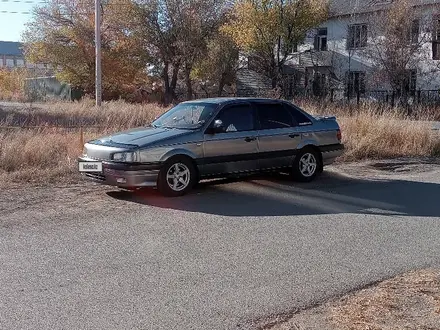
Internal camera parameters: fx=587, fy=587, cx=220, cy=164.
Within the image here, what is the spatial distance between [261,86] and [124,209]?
117ft

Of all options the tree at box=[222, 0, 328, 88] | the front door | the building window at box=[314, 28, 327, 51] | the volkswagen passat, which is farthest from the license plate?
the building window at box=[314, 28, 327, 51]

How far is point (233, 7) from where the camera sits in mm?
40781

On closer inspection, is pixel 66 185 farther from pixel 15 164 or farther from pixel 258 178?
pixel 258 178

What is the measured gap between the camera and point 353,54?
4191 cm

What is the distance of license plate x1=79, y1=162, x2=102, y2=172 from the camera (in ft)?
29.2

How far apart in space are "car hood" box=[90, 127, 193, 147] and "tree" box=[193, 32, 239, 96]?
106ft

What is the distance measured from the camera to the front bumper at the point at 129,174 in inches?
341

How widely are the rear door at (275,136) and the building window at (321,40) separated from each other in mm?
35206

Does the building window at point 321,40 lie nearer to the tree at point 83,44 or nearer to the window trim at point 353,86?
the window trim at point 353,86

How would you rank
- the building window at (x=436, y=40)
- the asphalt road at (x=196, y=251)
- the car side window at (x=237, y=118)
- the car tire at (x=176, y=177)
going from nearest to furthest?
1. the asphalt road at (x=196, y=251)
2. the car tire at (x=176, y=177)
3. the car side window at (x=237, y=118)
4. the building window at (x=436, y=40)

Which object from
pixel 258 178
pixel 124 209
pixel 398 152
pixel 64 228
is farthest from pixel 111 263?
pixel 398 152

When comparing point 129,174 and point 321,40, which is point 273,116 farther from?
point 321,40

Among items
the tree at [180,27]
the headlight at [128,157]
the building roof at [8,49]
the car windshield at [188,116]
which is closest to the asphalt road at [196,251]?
the headlight at [128,157]

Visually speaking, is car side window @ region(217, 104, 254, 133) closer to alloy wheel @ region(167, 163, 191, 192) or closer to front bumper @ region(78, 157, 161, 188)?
alloy wheel @ region(167, 163, 191, 192)
